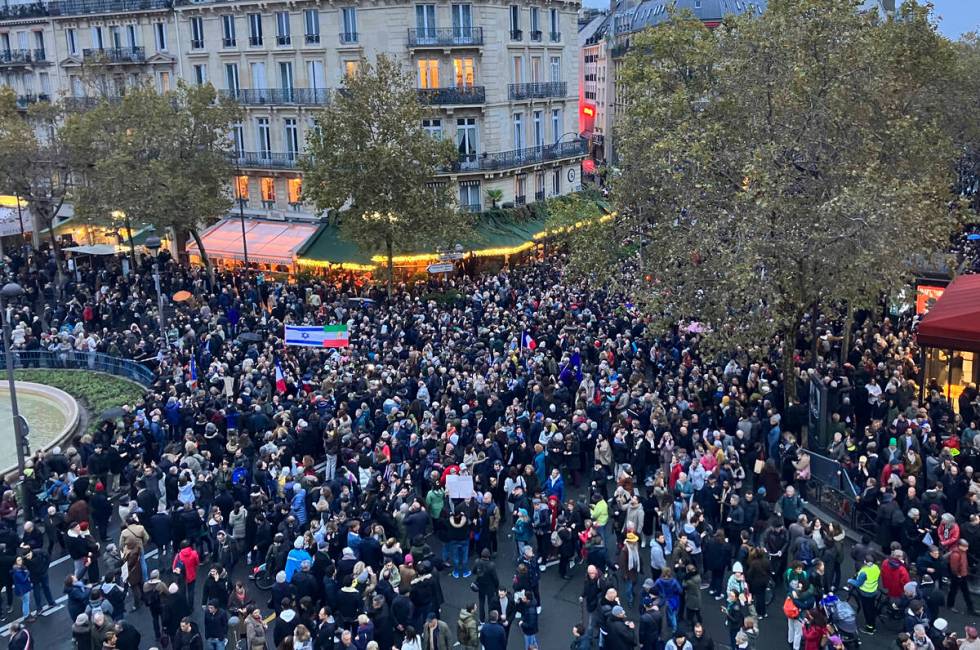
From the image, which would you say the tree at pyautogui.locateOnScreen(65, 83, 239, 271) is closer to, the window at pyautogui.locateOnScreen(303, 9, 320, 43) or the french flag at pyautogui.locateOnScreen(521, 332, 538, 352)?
the window at pyautogui.locateOnScreen(303, 9, 320, 43)

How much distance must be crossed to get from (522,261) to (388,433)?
82.7ft

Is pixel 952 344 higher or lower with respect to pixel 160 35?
lower

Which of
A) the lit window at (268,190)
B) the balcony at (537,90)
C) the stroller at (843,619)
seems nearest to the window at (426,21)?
the balcony at (537,90)

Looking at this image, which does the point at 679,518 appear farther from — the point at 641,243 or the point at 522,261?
the point at 522,261

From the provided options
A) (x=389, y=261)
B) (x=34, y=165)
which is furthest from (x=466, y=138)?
(x=34, y=165)

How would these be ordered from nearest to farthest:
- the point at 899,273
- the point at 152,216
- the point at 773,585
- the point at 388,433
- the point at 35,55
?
the point at 773,585 < the point at 388,433 < the point at 899,273 < the point at 152,216 < the point at 35,55

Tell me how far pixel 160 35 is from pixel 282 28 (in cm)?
899

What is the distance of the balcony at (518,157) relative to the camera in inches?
1684

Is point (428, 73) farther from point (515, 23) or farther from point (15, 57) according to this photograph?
point (15, 57)

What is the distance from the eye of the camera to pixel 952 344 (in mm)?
22250

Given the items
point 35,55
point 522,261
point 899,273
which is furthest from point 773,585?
point 35,55

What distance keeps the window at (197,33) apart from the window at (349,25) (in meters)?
9.02

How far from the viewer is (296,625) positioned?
44.9 feet

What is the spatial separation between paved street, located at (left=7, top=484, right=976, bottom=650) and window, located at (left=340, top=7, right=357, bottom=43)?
29850mm
